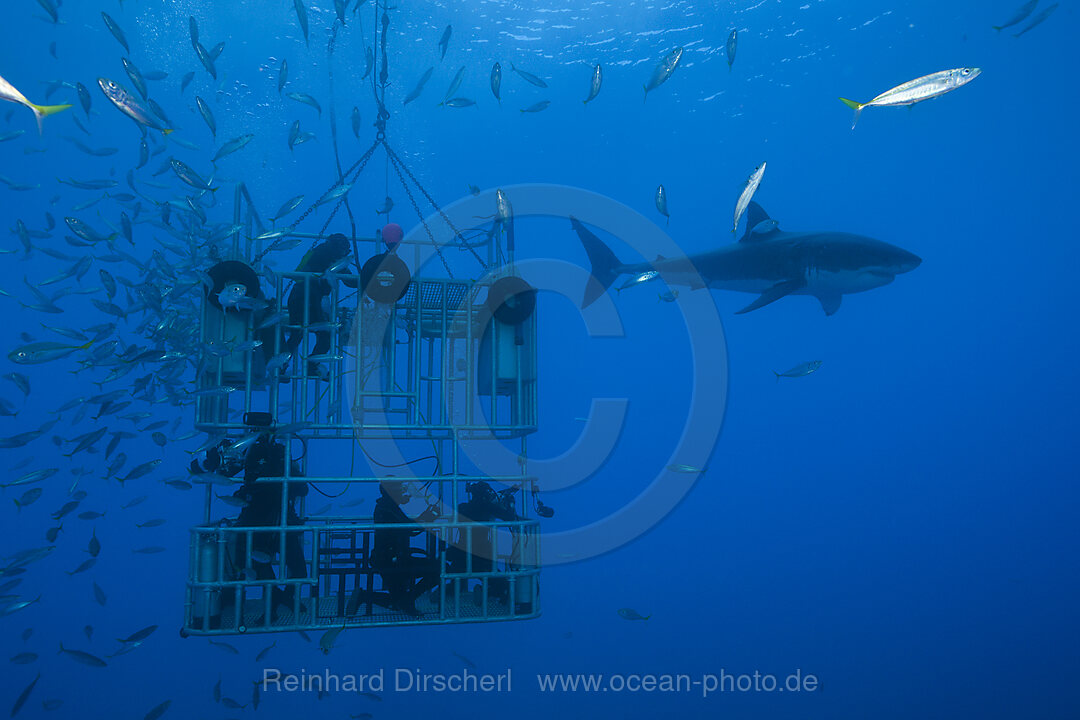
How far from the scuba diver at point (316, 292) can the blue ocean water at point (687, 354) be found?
163 inches

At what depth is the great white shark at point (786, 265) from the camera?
7746 mm

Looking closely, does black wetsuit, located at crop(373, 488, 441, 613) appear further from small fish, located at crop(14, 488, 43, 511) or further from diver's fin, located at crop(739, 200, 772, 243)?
diver's fin, located at crop(739, 200, 772, 243)

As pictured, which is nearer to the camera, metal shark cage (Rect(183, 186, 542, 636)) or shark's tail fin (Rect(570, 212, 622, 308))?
metal shark cage (Rect(183, 186, 542, 636))

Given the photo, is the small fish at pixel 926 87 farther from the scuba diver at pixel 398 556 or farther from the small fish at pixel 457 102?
the small fish at pixel 457 102

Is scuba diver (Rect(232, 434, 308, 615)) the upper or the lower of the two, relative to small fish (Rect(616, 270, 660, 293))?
lower

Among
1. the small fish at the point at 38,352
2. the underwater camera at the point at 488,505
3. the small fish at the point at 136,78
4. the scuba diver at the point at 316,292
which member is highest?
the small fish at the point at 136,78

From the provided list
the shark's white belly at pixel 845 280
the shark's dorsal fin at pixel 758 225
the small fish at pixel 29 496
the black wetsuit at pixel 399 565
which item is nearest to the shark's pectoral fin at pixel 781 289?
the shark's white belly at pixel 845 280

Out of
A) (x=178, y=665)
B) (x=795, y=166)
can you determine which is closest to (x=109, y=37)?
(x=178, y=665)

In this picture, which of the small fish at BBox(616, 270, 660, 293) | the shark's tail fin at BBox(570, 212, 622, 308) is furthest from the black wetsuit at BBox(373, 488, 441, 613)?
the shark's tail fin at BBox(570, 212, 622, 308)

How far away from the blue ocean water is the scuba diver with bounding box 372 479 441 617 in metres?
5.87

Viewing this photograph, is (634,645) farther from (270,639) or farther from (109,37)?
(109,37)

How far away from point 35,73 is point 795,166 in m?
34.5

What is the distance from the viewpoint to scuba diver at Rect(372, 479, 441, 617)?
14.9 feet

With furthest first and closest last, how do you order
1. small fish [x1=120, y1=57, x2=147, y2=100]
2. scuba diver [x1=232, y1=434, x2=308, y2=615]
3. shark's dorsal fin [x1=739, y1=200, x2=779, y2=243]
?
shark's dorsal fin [x1=739, y1=200, x2=779, y2=243]
small fish [x1=120, y1=57, x2=147, y2=100]
scuba diver [x1=232, y1=434, x2=308, y2=615]
